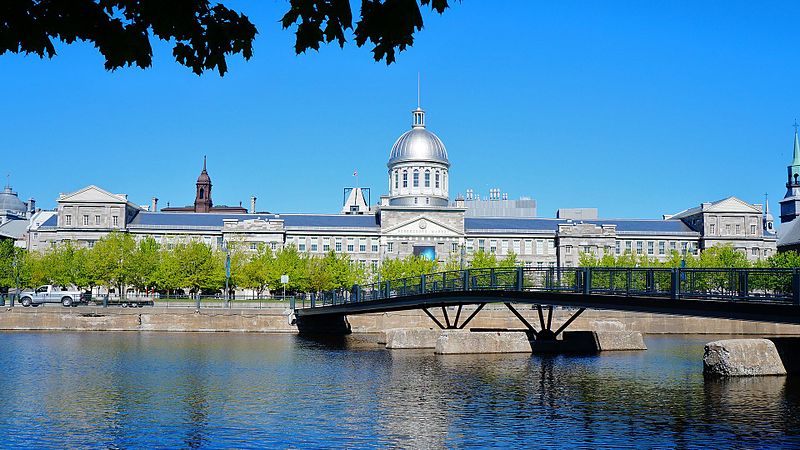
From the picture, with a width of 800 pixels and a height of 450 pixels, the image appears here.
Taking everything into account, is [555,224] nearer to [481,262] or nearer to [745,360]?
[481,262]

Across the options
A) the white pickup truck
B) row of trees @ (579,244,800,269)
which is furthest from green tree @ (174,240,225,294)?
row of trees @ (579,244,800,269)

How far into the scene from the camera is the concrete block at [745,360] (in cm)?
3500

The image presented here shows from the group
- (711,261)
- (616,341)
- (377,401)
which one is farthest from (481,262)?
(377,401)

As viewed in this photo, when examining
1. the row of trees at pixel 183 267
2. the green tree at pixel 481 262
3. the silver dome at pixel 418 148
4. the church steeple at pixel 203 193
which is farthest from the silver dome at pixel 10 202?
the green tree at pixel 481 262

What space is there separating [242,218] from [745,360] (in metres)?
101

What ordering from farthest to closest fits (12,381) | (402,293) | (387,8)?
(402,293), (12,381), (387,8)

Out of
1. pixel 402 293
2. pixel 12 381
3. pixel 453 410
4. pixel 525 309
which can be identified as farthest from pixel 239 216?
pixel 453 410

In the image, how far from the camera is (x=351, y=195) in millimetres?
178750

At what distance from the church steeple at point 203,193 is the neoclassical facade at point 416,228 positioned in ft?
125

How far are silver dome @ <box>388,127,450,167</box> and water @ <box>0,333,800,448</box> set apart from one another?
8125cm

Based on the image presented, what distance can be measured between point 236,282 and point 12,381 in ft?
217

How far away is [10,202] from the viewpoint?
18388 cm

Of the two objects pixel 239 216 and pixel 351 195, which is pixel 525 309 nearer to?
pixel 239 216

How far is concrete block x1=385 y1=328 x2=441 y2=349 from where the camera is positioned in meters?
51.0
